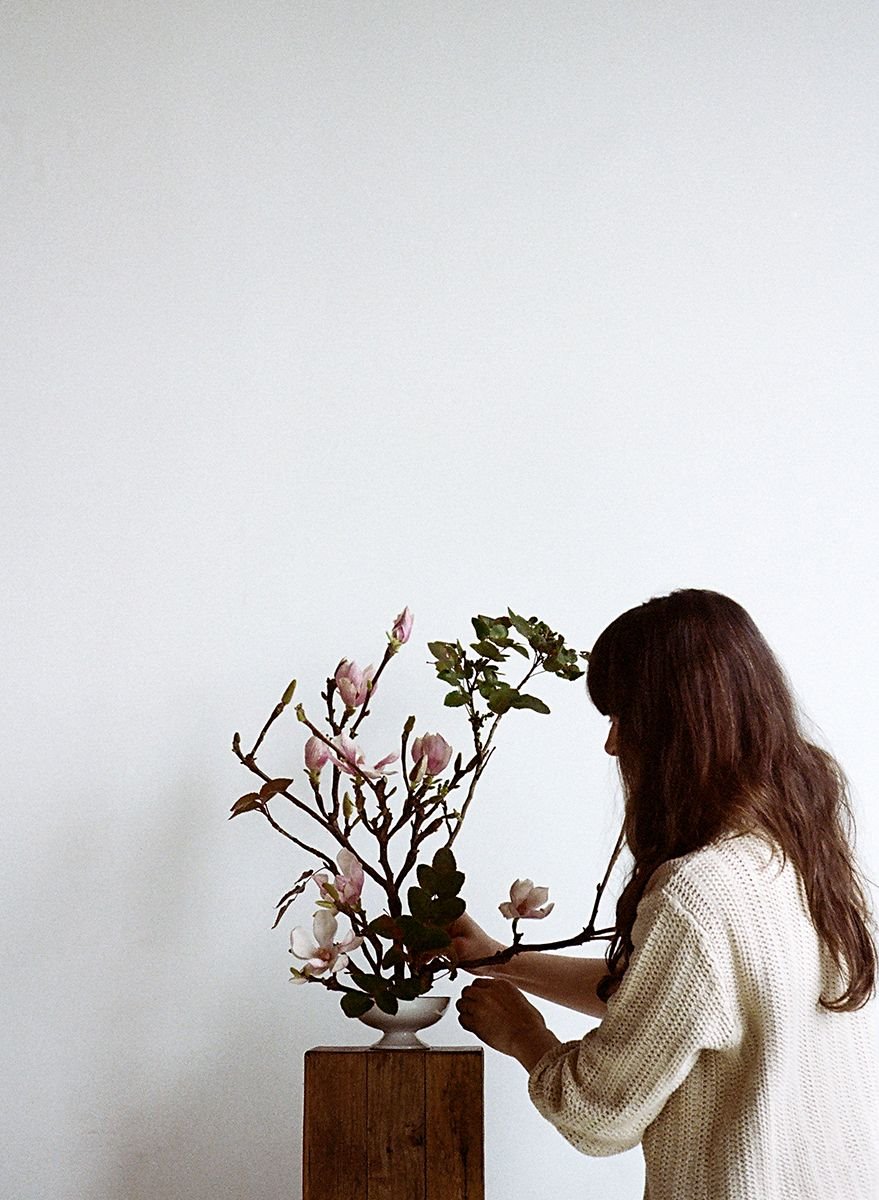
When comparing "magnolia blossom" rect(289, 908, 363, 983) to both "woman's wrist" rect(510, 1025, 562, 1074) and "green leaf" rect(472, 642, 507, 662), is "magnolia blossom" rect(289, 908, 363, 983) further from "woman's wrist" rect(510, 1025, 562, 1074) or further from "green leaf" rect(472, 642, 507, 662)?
"green leaf" rect(472, 642, 507, 662)

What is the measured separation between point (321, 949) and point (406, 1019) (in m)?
0.14

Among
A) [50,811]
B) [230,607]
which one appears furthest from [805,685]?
[50,811]

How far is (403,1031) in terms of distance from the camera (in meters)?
1.45

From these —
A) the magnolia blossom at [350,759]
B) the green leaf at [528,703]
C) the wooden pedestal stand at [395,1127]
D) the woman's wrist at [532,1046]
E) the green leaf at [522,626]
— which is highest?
the green leaf at [522,626]

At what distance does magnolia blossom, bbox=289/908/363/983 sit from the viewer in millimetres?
1402

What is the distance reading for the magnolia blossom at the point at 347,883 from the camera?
4.71 ft

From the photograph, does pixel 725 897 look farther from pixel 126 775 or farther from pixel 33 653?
pixel 33 653

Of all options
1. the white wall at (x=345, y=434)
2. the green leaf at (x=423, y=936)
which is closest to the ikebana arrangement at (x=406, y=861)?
the green leaf at (x=423, y=936)

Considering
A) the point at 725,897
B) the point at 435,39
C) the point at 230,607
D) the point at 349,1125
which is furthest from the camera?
the point at 435,39

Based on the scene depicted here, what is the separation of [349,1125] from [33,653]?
85cm

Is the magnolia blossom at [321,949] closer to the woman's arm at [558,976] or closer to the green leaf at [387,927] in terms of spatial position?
the green leaf at [387,927]

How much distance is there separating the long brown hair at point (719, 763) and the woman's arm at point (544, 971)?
7.5 inches

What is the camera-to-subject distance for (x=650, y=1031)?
121 cm

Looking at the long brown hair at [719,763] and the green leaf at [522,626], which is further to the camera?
the green leaf at [522,626]
